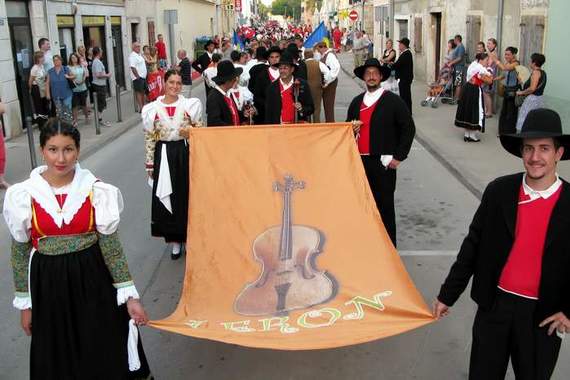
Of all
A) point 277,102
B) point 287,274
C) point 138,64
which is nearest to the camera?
point 287,274

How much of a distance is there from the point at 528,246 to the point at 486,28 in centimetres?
1559

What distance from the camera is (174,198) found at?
668 centimetres

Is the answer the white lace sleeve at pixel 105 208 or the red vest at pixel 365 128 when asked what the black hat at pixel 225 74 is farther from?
the white lace sleeve at pixel 105 208

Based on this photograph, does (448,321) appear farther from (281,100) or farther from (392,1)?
(392,1)

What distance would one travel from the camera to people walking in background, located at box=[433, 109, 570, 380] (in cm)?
321

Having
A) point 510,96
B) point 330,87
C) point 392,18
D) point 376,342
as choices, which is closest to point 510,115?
point 510,96

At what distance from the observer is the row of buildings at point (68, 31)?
1473cm

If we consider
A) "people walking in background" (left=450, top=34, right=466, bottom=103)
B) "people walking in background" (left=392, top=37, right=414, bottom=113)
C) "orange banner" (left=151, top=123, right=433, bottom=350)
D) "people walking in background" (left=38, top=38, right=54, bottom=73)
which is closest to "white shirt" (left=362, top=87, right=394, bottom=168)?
"orange banner" (left=151, top=123, right=433, bottom=350)

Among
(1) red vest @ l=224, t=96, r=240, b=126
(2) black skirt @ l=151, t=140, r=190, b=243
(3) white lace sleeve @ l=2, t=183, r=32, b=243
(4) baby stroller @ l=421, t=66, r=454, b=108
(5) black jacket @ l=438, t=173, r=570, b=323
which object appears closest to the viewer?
(5) black jacket @ l=438, t=173, r=570, b=323

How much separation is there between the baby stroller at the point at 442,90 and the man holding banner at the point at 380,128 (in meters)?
12.6

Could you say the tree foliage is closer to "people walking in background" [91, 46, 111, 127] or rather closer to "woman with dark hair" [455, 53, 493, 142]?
"people walking in background" [91, 46, 111, 127]

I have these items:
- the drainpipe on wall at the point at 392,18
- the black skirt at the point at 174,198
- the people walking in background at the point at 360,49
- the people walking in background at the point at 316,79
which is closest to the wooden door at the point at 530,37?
the people walking in background at the point at 316,79

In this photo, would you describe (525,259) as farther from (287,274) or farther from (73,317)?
(73,317)

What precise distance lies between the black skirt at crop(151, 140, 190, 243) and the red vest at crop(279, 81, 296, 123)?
6.89 ft
